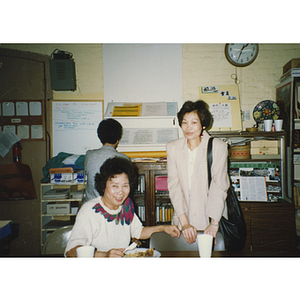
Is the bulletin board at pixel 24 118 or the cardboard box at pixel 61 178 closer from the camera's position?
the cardboard box at pixel 61 178

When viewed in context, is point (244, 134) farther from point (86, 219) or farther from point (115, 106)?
point (86, 219)

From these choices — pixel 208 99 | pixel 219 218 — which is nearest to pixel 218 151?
pixel 219 218

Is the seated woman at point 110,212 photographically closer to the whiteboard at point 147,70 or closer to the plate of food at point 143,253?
the plate of food at point 143,253

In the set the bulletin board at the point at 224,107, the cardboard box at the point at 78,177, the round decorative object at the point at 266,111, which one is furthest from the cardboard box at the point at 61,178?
the round decorative object at the point at 266,111

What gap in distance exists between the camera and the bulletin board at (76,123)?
290cm

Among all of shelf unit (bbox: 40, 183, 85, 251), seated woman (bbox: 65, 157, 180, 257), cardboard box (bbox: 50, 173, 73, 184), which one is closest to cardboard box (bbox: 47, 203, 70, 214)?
shelf unit (bbox: 40, 183, 85, 251)

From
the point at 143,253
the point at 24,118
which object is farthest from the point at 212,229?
the point at 24,118

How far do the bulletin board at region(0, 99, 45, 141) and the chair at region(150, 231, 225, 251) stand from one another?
235 cm

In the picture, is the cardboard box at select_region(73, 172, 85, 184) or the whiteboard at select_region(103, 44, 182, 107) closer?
the cardboard box at select_region(73, 172, 85, 184)

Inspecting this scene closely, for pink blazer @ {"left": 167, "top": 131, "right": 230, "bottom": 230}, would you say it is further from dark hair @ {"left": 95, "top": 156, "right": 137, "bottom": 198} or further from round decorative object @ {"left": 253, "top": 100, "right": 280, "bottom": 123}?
round decorative object @ {"left": 253, "top": 100, "right": 280, "bottom": 123}

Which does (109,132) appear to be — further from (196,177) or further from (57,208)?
(57,208)

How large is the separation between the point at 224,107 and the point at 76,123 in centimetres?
209

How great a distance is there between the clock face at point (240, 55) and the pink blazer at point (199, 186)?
1779mm

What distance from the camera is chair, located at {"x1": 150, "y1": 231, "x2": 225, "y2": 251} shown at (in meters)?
1.34
